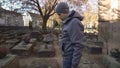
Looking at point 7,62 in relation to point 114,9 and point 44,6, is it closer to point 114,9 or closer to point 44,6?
point 114,9

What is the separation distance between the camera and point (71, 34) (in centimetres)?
383

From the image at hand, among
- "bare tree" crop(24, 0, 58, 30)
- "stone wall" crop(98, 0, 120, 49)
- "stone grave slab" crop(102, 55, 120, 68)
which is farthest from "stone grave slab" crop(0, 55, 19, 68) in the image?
"bare tree" crop(24, 0, 58, 30)

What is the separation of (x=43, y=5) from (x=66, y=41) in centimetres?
3639

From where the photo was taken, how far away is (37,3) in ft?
129

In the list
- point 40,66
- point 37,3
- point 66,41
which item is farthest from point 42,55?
point 37,3

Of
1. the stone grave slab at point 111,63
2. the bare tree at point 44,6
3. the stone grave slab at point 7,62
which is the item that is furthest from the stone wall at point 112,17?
the bare tree at point 44,6

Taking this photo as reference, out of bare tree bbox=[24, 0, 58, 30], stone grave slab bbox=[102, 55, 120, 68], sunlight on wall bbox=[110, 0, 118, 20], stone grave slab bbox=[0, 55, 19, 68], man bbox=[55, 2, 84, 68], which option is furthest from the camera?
bare tree bbox=[24, 0, 58, 30]

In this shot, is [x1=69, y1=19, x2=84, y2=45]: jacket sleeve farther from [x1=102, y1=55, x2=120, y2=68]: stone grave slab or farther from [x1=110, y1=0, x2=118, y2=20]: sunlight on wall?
[x1=110, y1=0, x2=118, y2=20]: sunlight on wall

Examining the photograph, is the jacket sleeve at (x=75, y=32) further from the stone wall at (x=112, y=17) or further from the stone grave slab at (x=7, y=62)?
the stone wall at (x=112, y=17)

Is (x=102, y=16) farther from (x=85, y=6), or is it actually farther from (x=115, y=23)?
(x=85, y=6)

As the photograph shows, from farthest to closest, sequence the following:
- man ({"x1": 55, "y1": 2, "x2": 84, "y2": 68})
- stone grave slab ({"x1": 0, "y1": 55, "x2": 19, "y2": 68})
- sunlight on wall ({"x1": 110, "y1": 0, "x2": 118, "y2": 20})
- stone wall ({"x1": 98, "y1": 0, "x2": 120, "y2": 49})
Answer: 1. sunlight on wall ({"x1": 110, "y1": 0, "x2": 118, "y2": 20})
2. stone wall ({"x1": 98, "y1": 0, "x2": 120, "y2": 49})
3. stone grave slab ({"x1": 0, "y1": 55, "x2": 19, "y2": 68})
4. man ({"x1": 55, "y1": 2, "x2": 84, "y2": 68})

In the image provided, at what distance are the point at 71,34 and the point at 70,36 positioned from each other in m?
0.05

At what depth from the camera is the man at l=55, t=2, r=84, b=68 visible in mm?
3752

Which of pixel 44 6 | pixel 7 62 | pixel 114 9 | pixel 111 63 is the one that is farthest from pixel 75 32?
pixel 44 6
